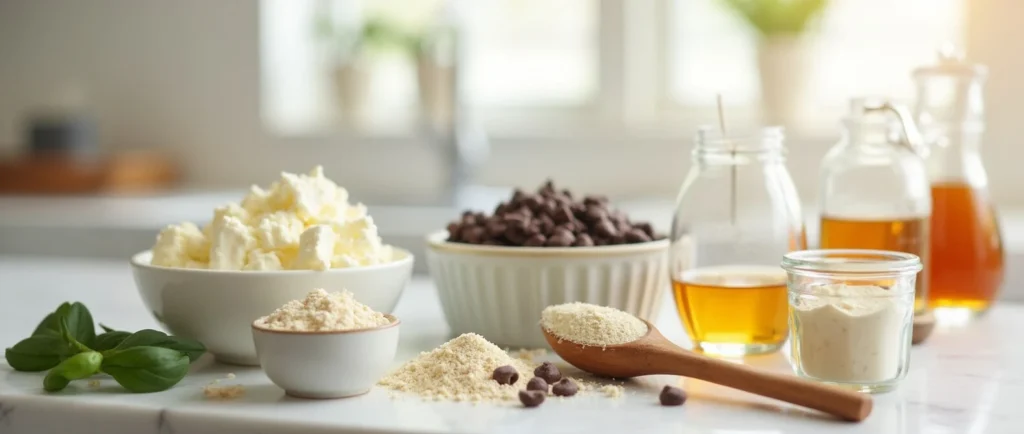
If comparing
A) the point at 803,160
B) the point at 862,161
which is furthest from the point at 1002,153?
the point at 862,161

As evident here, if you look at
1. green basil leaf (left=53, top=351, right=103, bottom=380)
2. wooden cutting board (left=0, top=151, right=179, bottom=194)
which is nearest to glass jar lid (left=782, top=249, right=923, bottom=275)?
green basil leaf (left=53, top=351, right=103, bottom=380)

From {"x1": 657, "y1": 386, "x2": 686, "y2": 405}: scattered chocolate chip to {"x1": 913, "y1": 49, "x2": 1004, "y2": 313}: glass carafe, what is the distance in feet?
1.81

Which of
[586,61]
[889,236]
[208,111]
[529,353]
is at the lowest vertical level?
[529,353]

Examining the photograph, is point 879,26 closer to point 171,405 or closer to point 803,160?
point 803,160

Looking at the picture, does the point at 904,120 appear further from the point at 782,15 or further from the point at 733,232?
the point at 782,15

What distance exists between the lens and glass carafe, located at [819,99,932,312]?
1.27 meters

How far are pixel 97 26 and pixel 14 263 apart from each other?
167 centimetres

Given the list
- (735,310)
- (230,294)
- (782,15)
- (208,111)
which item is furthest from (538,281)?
(208,111)

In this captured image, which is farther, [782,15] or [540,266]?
[782,15]

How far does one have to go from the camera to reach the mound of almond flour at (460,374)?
3.17 feet

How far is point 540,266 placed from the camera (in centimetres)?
121

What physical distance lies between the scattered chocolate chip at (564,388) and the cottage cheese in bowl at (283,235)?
27 cm

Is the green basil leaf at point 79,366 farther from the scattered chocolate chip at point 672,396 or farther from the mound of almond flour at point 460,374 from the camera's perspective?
the scattered chocolate chip at point 672,396

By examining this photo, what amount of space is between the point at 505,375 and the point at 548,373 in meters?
0.04
